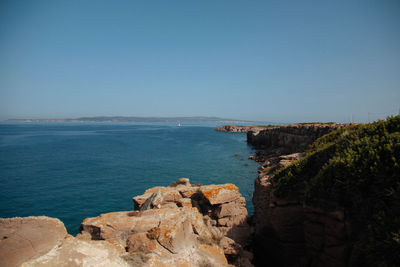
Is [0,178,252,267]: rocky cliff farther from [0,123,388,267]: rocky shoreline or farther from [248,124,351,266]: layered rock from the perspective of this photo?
[248,124,351,266]: layered rock

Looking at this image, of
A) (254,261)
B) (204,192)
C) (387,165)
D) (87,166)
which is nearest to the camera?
(387,165)

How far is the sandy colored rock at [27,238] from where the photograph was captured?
5016 mm

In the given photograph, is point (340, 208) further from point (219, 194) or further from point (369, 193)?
point (219, 194)

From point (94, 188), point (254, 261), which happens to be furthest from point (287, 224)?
point (94, 188)

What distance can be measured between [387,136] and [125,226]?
453 inches

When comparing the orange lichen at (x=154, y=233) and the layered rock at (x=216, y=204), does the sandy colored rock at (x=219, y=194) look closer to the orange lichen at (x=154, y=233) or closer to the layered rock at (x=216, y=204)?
the layered rock at (x=216, y=204)

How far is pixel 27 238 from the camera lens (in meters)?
5.57

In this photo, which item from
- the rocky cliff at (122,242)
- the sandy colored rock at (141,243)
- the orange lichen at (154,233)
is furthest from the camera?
the orange lichen at (154,233)

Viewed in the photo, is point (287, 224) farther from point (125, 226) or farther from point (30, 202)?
A: point (30, 202)

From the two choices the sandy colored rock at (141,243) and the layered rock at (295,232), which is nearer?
the layered rock at (295,232)

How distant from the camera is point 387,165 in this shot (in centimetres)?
655

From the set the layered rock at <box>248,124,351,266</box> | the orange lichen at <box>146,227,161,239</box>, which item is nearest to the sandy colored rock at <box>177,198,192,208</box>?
the layered rock at <box>248,124,351,266</box>

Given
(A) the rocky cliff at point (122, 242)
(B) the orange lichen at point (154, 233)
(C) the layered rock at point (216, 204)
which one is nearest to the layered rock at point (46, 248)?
(A) the rocky cliff at point (122, 242)

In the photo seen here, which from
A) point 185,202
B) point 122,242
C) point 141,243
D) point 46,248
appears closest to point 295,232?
point 185,202
